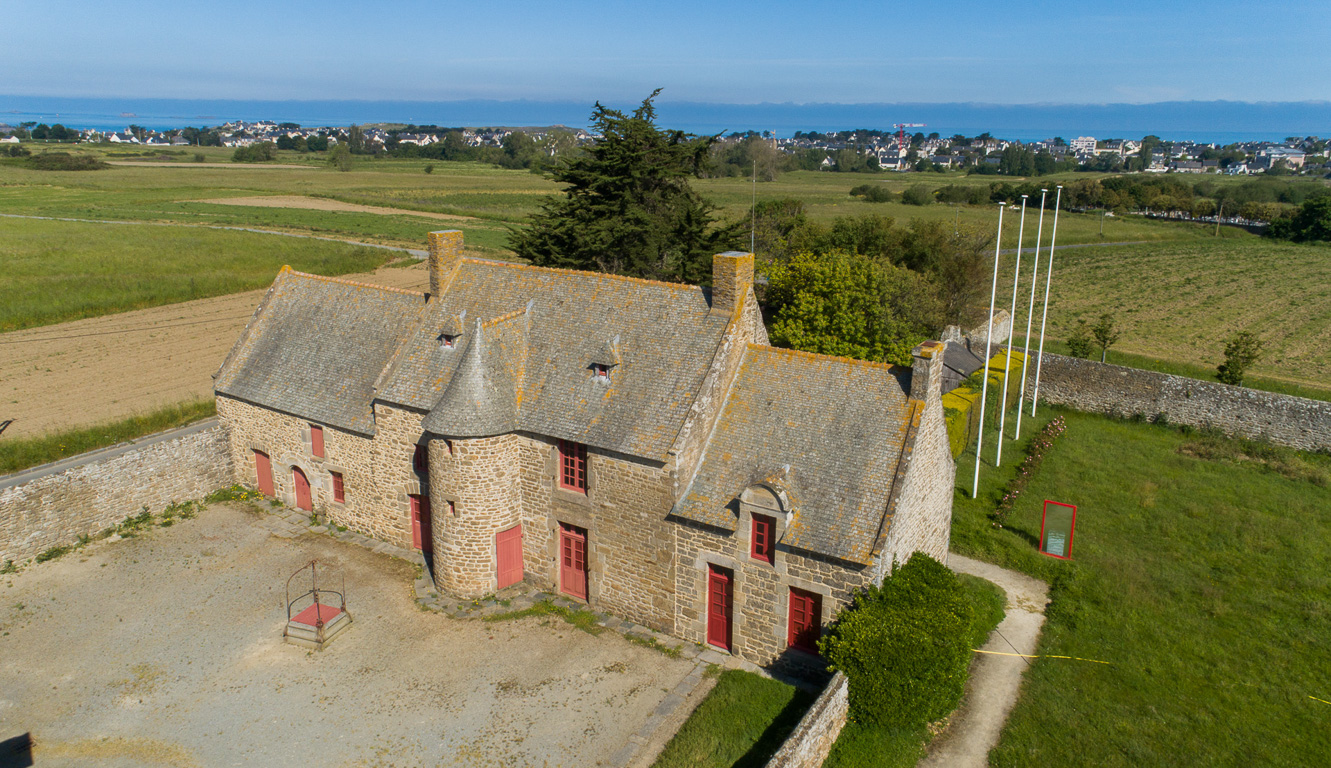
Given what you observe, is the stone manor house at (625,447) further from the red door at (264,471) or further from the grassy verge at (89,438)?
the grassy verge at (89,438)

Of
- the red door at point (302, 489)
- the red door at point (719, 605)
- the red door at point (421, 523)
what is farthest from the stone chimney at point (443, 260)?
the red door at point (719, 605)

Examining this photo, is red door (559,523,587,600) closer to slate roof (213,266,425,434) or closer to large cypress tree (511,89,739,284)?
slate roof (213,266,425,434)

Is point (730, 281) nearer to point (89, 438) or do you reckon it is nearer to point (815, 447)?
point (815, 447)

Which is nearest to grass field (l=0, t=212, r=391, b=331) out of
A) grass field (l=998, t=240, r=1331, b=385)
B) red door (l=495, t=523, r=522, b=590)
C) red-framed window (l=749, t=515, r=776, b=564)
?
red door (l=495, t=523, r=522, b=590)

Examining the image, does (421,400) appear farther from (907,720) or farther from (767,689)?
Result: (907,720)

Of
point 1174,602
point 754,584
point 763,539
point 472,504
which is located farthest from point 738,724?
point 1174,602

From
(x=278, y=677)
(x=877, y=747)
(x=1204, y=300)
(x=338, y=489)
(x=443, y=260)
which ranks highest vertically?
(x=443, y=260)
